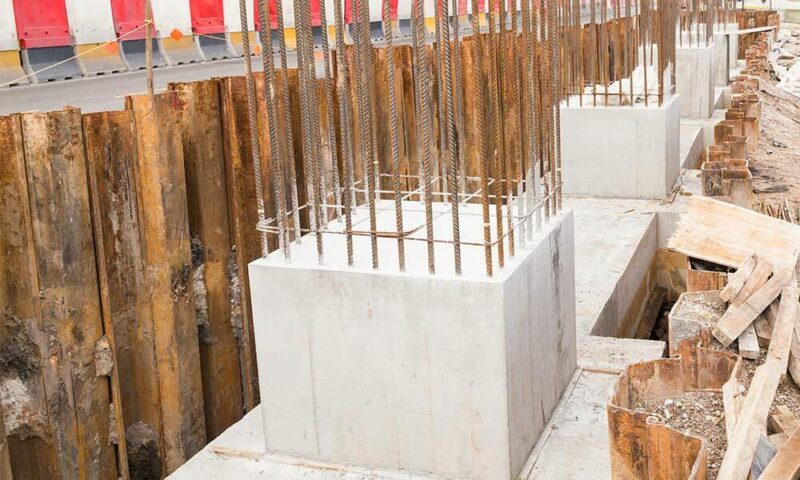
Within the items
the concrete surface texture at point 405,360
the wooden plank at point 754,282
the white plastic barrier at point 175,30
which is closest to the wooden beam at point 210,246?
the concrete surface texture at point 405,360

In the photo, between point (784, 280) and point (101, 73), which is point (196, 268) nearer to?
point (784, 280)

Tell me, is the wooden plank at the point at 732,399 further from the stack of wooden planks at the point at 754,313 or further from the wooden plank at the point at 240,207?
the wooden plank at the point at 240,207

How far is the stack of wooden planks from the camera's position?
465cm

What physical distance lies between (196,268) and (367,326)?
250 cm

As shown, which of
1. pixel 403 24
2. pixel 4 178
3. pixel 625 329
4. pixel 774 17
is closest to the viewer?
pixel 4 178

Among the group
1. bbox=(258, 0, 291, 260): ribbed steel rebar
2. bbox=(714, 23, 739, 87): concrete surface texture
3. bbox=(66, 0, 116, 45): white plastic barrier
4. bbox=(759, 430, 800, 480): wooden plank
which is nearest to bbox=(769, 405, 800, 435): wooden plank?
bbox=(759, 430, 800, 480): wooden plank

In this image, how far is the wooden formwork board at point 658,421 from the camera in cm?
462

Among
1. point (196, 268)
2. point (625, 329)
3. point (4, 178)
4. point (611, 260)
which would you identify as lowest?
point (625, 329)

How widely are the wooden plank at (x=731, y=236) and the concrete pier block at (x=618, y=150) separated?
2.92 metres

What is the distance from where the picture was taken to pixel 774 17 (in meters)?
33.5

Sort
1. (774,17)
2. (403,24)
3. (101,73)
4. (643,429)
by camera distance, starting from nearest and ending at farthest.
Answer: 1. (643,429)
2. (101,73)
3. (403,24)
4. (774,17)

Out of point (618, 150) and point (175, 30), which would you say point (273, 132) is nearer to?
point (618, 150)

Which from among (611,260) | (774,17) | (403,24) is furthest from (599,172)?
(774,17)

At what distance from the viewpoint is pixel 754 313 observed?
6.73 m
